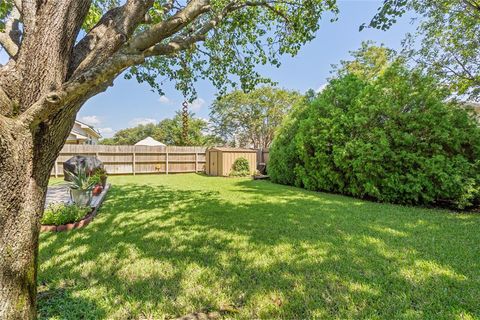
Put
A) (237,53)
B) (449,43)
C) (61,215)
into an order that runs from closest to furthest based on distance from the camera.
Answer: (61,215), (237,53), (449,43)

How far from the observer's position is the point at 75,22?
1.64 metres

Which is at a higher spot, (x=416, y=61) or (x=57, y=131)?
(x=416, y=61)

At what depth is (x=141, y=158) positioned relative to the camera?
13508mm

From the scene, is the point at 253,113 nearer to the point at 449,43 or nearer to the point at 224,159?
the point at 224,159

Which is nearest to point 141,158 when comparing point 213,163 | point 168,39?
point 213,163

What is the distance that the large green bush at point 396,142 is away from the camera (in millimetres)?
5539

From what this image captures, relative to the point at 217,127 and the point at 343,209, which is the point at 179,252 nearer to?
the point at 343,209

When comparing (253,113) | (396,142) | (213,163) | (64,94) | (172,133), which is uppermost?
(253,113)

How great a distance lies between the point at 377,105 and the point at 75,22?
23.4 feet

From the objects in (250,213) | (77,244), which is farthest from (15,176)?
(250,213)

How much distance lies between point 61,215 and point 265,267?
3.67m

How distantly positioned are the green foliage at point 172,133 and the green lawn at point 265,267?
19.2 meters

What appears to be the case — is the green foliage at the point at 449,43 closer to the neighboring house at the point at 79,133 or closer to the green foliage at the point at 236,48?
the green foliage at the point at 236,48

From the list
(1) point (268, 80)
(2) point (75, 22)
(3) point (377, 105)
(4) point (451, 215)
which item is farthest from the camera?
(3) point (377, 105)
